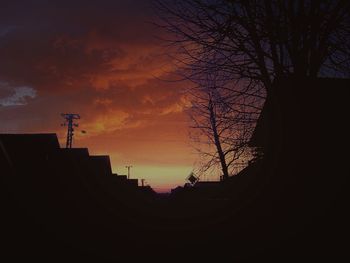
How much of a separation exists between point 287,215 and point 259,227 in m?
0.32

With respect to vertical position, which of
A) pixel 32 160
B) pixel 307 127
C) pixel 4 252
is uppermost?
pixel 32 160

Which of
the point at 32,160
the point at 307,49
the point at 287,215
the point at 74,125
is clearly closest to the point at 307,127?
the point at 287,215

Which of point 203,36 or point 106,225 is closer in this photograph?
point 106,225

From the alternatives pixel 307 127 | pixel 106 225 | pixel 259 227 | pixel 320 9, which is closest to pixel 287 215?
pixel 259 227

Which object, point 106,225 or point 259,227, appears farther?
point 106,225

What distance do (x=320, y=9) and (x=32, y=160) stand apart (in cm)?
971

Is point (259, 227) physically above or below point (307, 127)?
below

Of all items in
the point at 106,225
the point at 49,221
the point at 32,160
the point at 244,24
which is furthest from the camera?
the point at 32,160

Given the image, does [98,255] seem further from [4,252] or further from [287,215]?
[287,215]

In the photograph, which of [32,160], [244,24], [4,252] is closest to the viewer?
[4,252]

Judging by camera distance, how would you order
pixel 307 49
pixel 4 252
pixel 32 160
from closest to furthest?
pixel 4 252, pixel 307 49, pixel 32 160

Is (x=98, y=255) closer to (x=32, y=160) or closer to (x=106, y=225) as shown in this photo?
(x=106, y=225)

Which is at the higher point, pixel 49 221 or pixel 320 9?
pixel 320 9

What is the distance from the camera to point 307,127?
137 inches
